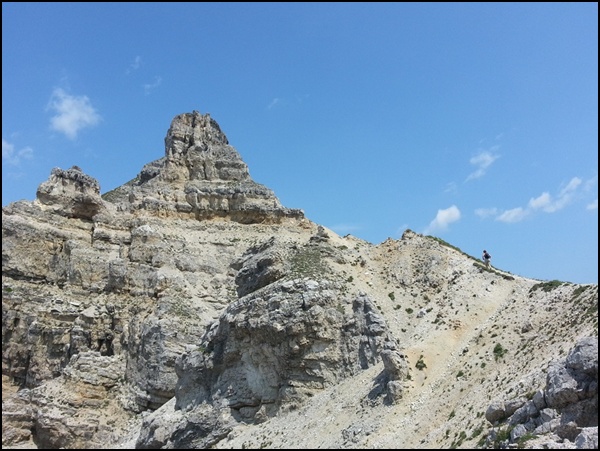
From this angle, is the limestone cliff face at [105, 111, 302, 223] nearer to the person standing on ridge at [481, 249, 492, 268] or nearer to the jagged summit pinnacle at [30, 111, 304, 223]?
the jagged summit pinnacle at [30, 111, 304, 223]

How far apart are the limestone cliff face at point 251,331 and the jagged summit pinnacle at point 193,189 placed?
0.91 feet

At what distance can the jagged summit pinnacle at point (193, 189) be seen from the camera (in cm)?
6366

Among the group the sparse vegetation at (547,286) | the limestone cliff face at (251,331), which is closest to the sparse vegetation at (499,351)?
the limestone cliff face at (251,331)

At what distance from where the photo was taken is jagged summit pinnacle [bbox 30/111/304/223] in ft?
209

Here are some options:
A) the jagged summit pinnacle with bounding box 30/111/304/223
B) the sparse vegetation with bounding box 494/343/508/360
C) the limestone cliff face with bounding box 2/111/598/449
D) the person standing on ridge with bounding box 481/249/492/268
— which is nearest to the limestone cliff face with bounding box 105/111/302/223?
the jagged summit pinnacle with bounding box 30/111/304/223

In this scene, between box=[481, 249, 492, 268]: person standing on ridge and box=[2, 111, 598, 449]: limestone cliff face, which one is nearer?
box=[2, 111, 598, 449]: limestone cliff face

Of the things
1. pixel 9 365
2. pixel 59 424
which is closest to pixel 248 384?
pixel 59 424

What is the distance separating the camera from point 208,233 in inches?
2581

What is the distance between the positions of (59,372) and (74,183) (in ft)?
81.4

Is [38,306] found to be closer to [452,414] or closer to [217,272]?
[217,272]

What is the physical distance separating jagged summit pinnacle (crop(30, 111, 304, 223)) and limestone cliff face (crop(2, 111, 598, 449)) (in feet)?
0.91

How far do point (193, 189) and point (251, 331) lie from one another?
124 ft

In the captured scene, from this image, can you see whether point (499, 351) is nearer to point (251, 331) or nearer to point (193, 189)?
point (251, 331)

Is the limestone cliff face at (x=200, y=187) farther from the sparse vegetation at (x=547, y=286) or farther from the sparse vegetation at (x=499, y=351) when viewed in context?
the sparse vegetation at (x=499, y=351)
